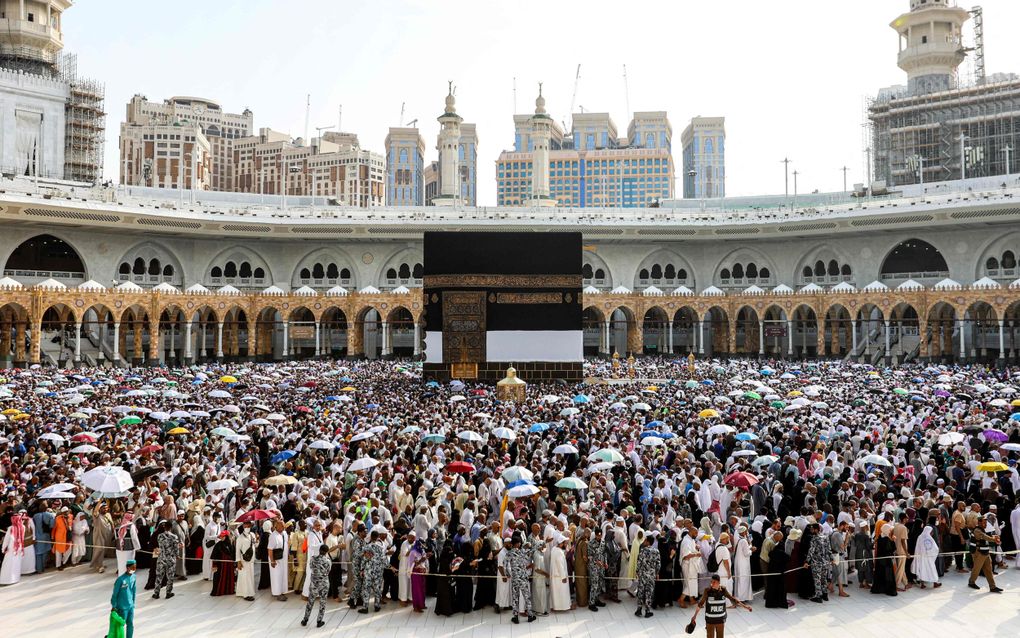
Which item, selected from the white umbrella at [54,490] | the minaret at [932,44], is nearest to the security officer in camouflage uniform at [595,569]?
the white umbrella at [54,490]

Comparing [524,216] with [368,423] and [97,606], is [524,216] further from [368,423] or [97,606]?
[97,606]

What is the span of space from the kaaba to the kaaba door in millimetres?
36

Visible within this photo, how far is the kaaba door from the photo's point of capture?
28297mm

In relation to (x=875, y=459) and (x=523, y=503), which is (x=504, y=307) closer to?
(x=875, y=459)

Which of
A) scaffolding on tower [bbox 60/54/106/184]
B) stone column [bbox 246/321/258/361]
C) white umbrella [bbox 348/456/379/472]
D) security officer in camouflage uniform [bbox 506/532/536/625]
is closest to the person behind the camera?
security officer in camouflage uniform [bbox 506/532/536/625]

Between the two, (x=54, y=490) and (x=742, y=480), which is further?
(x=742, y=480)

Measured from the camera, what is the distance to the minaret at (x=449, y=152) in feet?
191

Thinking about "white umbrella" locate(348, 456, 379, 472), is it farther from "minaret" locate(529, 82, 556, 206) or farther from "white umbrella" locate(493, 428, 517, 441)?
"minaret" locate(529, 82, 556, 206)

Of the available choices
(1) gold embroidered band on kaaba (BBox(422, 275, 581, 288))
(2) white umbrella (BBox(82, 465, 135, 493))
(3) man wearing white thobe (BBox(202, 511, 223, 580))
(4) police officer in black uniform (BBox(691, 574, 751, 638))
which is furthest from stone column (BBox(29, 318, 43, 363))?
(4) police officer in black uniform (BBox(691, 574, 751, 638))

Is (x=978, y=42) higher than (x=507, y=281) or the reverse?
higher

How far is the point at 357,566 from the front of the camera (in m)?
8.60

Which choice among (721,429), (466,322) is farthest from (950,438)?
(466,322)

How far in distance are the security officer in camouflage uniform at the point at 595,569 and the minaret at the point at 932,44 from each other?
2422 inches

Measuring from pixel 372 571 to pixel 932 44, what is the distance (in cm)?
6466
